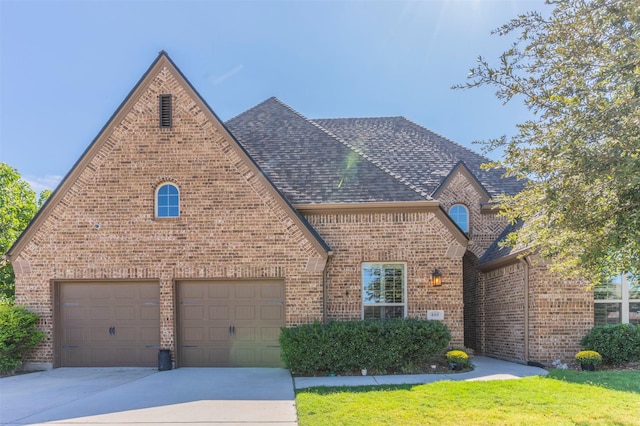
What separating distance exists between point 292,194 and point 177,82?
4.19 m

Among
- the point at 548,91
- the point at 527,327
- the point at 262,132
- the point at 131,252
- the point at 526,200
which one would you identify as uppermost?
Result: the point at 262,132

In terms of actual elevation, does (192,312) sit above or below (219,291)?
below

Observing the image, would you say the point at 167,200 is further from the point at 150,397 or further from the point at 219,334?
the point at 150,397

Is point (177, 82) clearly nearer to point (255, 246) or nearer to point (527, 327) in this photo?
point (255, 246)

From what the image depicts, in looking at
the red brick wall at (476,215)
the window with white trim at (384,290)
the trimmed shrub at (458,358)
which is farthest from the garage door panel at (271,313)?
the red brick wall at (476,215)

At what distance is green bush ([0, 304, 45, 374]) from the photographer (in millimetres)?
10461

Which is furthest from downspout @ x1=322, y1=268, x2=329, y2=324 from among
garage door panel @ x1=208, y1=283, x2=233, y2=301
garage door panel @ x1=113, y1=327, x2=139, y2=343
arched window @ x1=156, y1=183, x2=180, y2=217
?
garage door panel @ x1=113, y1=327, x2=139, y2=343

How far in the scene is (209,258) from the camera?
1132 cm

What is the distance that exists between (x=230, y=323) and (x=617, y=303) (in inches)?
388

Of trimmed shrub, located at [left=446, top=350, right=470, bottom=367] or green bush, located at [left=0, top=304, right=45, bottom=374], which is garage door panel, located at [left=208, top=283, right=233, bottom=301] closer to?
green bush, located at [left=0, top=304, right=45, bottom=374]

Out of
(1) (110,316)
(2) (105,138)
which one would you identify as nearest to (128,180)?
(2) (105,138)

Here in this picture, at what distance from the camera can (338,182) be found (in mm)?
12492

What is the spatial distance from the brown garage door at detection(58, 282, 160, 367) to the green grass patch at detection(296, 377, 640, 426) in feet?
17.1

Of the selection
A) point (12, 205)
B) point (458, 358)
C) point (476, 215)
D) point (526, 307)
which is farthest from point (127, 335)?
point (12, 205)
